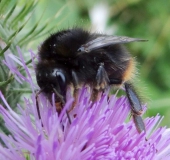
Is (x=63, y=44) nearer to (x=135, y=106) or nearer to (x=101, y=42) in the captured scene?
(x=101, y=42)

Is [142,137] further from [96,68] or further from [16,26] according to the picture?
[16,26]

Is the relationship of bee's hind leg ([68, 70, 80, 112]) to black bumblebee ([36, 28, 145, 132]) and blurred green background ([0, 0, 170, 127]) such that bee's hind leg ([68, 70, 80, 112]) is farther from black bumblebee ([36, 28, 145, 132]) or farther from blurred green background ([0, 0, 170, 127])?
blurred green background ([0, 0, 170, 127])

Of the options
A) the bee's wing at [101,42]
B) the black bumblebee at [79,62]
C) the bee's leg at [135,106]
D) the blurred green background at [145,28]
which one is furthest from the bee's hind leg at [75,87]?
the blurred green background at [145,28]

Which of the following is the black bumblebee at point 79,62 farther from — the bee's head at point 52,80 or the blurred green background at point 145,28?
the blurred green background at point 145,28

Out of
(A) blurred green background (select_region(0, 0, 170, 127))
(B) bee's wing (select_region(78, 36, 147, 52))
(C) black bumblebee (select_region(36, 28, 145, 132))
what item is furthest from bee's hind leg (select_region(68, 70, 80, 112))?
(A) blurred green background (select_region(0, 0, 170, 127))

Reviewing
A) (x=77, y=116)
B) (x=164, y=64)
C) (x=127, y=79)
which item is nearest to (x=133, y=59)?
(x=127, y=79)

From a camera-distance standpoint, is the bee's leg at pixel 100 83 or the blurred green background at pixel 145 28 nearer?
the bee's leg at pixel 100 83

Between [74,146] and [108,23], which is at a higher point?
[108,23]
